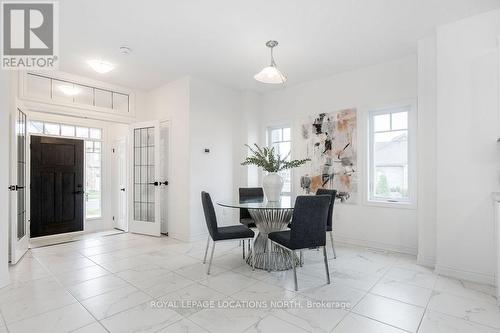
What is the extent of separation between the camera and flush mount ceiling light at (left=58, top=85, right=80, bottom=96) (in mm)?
4359

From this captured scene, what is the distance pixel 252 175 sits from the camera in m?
5.39

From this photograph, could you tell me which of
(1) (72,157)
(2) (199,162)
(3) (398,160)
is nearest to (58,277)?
(2) (199,162)

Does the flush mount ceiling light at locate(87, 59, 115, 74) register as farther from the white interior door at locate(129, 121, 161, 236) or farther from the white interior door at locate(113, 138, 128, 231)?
the white interior door at locate(113, 138, 128, 231)

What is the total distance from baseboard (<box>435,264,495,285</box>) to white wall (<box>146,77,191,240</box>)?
11.6 feet

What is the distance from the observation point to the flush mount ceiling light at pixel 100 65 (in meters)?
3.89

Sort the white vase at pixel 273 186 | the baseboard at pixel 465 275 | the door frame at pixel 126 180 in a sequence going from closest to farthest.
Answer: the baseboard at pixel 465 275 → the white vase at pixel 273 186 → the door frame at pixel 126 180

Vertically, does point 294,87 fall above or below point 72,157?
above

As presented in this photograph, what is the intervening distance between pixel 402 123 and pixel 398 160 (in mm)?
544

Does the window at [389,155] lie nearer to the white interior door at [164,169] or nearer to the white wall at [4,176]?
the white interior door at [164,169]

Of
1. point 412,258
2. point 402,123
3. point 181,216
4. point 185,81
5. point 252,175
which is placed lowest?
point 412,258

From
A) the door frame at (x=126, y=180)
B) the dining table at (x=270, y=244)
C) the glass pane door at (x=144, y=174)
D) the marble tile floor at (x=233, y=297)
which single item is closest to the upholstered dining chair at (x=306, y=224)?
the marble tile floor at (x=233, y=297)

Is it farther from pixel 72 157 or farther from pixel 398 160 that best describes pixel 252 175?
pixel 72 157

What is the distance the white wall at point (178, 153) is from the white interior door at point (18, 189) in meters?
2.08

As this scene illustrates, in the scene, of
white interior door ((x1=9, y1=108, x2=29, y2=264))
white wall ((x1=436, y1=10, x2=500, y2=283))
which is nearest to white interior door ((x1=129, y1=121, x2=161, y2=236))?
white interior door ((x1=9, y1=108, x2=29, y2=264))
